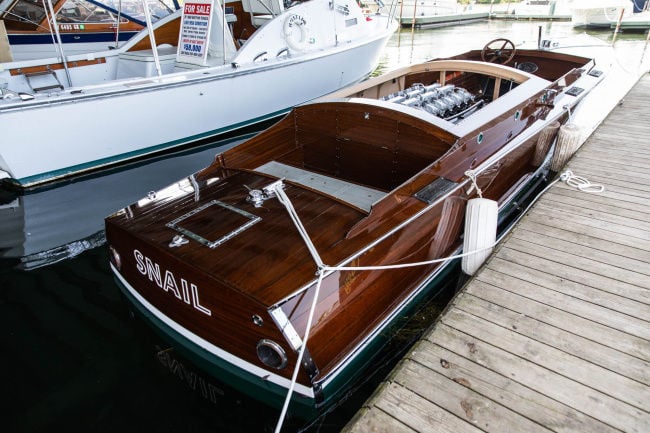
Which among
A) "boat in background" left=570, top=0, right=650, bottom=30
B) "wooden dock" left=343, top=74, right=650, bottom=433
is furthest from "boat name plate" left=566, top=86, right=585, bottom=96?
"boat in background" left=570, top=0, right=650, bottom=30

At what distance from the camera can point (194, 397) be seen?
8.46 ft

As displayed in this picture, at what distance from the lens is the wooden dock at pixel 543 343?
1.87 metres

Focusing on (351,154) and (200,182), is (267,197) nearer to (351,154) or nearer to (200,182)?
(200,182)

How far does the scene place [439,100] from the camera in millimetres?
4680

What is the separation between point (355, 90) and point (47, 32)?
7726mm

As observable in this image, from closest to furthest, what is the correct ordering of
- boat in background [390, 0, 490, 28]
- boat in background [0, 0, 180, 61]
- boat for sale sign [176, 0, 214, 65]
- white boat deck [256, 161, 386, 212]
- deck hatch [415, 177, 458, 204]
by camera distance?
1. deck hatch [415, 177, 458, 204]
2. white boat deck [256, 161, 386, 212]
3. boat for sale sign [176, 0, 214, 65]
4. boat in background [0, 0, 180, 61]
5. boat in background [390, 0, 490, 28]

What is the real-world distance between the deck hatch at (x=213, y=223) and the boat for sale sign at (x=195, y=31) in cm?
462

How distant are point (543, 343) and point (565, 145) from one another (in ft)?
9.62

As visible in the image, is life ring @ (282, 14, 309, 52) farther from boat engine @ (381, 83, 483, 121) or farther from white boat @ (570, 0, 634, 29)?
white boat @ (570, 0, 634, 29)

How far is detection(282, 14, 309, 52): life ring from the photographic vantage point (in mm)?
7043

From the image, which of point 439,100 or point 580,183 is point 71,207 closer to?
point 439,100

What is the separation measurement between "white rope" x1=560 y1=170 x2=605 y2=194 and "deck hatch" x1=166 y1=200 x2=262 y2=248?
A: 286 centimetres

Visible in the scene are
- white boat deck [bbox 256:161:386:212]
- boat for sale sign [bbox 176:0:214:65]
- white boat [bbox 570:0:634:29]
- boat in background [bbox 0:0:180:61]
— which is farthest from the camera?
white boat [bbox 570:0:634:29]

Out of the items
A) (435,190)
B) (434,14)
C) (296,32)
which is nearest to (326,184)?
(435,190)
